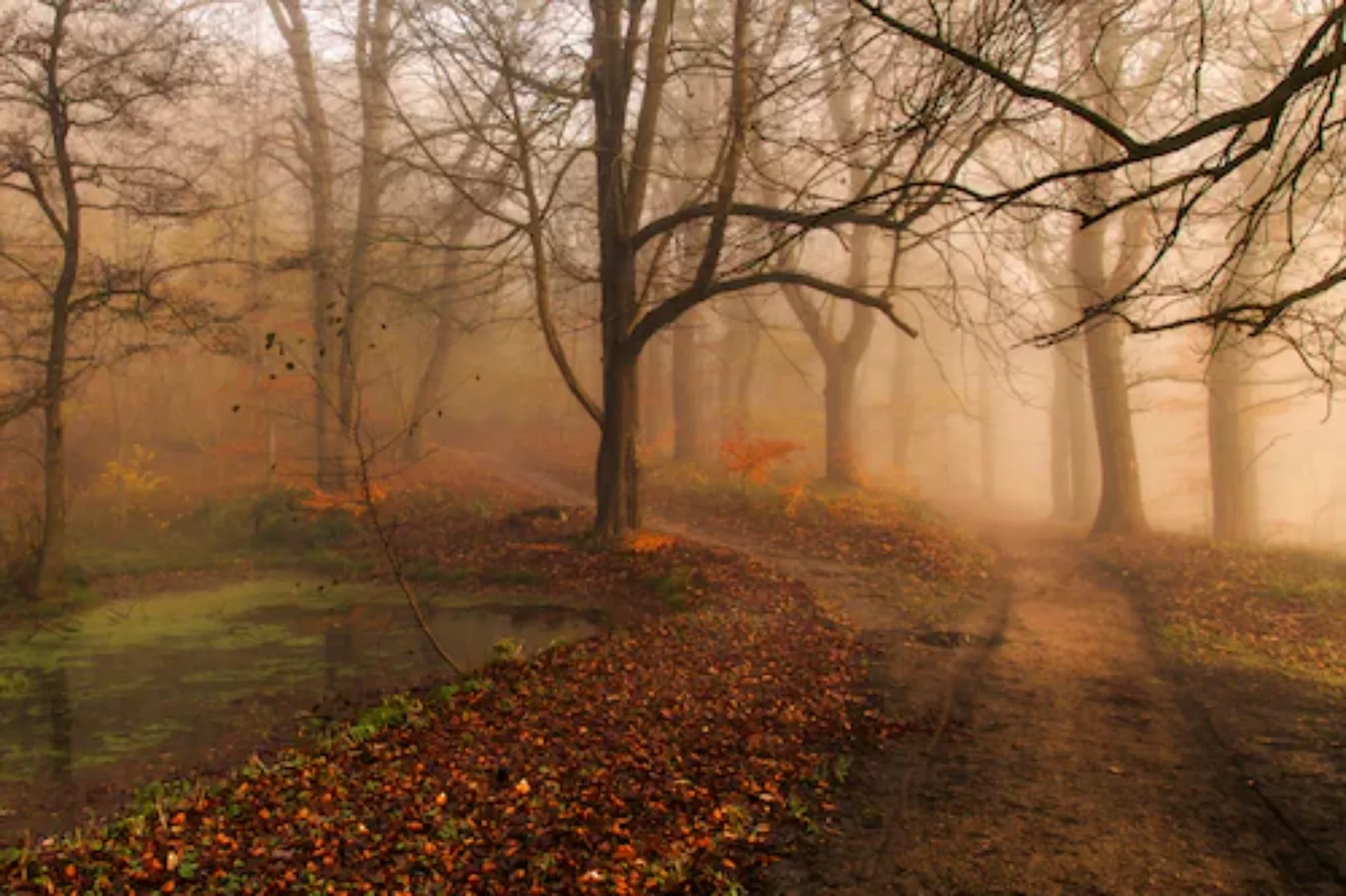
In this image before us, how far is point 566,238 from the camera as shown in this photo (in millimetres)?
14977

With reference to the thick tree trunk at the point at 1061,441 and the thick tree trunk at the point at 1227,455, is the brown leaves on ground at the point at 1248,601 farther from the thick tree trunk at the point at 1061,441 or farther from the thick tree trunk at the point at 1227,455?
the thick tree trunk at the point at 1061,441

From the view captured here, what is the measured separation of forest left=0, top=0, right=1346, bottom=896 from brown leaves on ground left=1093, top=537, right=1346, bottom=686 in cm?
9

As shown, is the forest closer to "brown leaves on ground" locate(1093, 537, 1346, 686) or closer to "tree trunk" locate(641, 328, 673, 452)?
"brown leaves on ground" locate(1093, 537, 1346, 686)

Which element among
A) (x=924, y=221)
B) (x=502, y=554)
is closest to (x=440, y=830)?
(x=502, y=554)

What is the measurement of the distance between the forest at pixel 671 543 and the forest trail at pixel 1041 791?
41 mm

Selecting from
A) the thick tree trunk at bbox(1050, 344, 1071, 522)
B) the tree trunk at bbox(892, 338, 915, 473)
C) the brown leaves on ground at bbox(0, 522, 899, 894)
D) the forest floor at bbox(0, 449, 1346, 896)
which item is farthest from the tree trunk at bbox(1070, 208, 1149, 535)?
the tree trunk at bbox(892, 338, 915, 473)

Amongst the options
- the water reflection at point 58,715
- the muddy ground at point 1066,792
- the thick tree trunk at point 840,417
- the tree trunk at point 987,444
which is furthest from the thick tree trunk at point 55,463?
the tree trunk at point 987,444

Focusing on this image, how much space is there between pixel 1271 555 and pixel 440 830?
1326 centimetres

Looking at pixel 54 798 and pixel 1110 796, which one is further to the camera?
pixel 54 798

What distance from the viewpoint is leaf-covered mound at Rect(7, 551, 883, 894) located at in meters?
4.86

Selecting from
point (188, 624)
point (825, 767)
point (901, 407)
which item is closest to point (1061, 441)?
point (901, 407)

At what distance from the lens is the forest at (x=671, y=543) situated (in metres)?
5.27

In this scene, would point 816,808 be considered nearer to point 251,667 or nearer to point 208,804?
point 208,804

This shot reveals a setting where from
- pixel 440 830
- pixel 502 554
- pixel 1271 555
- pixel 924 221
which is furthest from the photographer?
pixel 924 221
